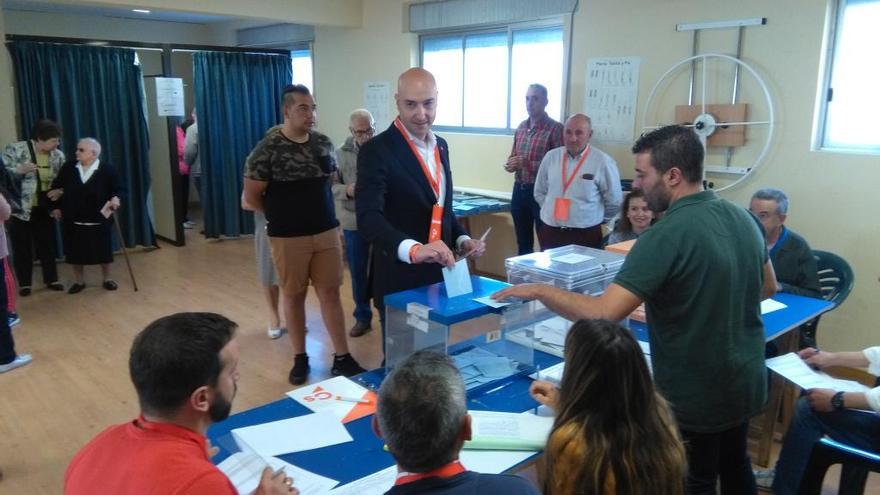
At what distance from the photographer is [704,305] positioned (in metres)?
1.62

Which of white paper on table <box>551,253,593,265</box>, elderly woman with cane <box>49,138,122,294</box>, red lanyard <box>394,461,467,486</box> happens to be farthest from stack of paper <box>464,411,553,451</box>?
elderly woman with cane <box>49,138,122,294</box>

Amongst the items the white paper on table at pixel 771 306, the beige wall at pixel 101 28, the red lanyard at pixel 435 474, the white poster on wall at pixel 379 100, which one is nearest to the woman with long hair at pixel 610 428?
the red lanyard at pixel 435 474

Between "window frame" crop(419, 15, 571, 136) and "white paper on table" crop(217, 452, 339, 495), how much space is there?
4.08 meters

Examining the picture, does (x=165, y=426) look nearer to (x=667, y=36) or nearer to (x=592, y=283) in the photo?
(x=592, y=283)

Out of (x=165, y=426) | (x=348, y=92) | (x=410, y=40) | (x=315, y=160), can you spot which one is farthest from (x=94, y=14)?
(x=165, y=426)

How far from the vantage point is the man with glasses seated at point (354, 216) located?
4.30 metres

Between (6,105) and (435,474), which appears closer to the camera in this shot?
(435,474)

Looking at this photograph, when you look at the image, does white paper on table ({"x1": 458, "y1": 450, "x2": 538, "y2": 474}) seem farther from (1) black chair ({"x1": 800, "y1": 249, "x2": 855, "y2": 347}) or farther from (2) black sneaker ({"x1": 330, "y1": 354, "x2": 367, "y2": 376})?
(1) black chair ({"x1": 800, "y1": 249, "x2": 855, "y2": 347})

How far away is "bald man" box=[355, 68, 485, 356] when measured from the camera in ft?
7.02

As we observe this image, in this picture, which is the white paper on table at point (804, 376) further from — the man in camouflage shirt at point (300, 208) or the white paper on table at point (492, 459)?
the man in camouflage shirt at point (300, 208)

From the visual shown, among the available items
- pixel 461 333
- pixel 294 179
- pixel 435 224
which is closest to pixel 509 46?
pixel 294 179

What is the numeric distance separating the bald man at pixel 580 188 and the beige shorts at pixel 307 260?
1716mm

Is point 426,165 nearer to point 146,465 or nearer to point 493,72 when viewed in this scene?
point 146,465

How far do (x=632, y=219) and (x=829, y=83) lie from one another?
143cm
